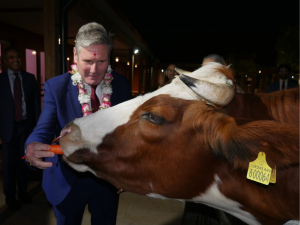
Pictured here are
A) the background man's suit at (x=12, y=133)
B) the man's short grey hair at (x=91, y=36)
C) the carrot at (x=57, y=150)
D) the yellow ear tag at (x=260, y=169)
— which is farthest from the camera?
the background man's suit at (x=12, y=133)

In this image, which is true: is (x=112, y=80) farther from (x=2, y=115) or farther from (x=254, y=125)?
(x=2, y=115)

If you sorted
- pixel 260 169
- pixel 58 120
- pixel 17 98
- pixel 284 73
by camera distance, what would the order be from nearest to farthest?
pixel 260 169
pixel 58 120
pixel 17 98
pixel 284 73

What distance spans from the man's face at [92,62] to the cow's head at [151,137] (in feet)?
1.52

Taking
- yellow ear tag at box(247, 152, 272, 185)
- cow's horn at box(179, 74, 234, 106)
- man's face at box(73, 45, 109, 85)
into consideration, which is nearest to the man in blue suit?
man's face at box(73, 45, 109, 85)

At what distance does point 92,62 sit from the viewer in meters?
1.69

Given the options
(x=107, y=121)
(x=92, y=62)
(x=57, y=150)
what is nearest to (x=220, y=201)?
(x=107, y=121)

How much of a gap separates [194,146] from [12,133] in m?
3.24

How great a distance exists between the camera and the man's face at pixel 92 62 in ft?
5.36

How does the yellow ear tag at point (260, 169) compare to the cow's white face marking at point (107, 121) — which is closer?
the yellow ear tag at point (260, 169)

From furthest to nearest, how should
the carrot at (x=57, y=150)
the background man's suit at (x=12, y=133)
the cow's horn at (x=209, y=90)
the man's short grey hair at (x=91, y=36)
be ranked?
the background man's suit at (x=12, y=133) < the man's short grey hair at (x=91, y=36) < the carrot at (x=57, y=150) < the cow's horn at (x=209, y=90)

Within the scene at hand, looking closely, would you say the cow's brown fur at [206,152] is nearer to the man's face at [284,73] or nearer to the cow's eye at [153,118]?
the cow's eye at [153,118]

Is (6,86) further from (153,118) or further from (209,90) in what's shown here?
(209,90)

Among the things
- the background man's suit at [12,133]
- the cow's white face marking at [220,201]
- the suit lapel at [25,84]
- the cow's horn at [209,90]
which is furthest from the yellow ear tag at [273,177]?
the suit lapel at [25,84]

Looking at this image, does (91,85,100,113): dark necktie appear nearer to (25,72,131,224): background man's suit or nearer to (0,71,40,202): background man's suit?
(25,72,131,224): background man's suit
